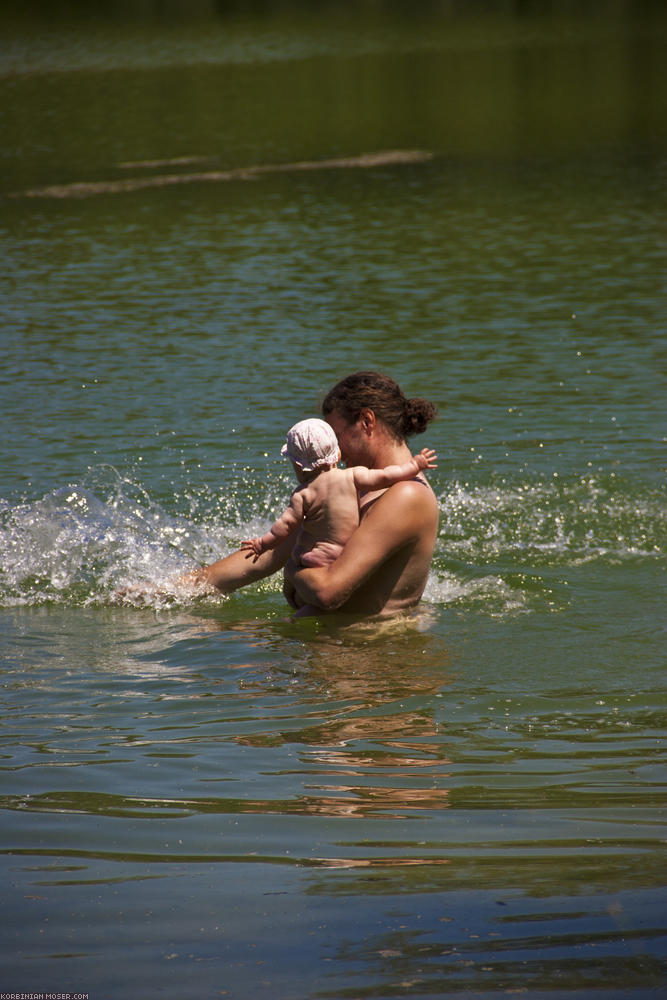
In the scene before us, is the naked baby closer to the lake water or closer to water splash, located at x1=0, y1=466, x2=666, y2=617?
the lake water

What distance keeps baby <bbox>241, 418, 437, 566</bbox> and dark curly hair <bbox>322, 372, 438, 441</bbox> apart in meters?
0.13

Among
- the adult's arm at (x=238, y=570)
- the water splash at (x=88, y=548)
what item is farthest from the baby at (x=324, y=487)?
the water splash at (x=88, y=548)

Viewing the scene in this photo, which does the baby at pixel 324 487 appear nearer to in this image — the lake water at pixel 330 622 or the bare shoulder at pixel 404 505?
the bare shoulder at pixel 404 505

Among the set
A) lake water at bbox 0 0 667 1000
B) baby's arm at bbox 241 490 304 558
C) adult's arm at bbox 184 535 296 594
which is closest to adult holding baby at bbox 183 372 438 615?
baby's arm at bbox 241 490 304 558

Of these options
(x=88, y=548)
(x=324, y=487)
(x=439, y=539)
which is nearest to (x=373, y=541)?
(x=324, y=487)

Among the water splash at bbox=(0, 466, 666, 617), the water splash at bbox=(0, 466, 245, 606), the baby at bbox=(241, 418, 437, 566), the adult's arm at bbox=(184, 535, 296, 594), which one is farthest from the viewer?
the water splash at bbox=(0, 466, 245, 606)

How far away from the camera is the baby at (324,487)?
6020mm

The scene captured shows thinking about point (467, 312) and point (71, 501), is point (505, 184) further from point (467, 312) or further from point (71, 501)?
point (71, 501)

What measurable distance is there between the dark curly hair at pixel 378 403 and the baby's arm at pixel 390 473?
133 mm

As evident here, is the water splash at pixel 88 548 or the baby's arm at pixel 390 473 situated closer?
the baby's arm at pixel 390 473

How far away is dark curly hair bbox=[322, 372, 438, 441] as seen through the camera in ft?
19.9

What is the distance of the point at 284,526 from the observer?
614cm

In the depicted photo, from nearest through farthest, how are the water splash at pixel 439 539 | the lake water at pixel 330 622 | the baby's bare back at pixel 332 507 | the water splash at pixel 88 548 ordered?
the lake water at pixel 330 622
the baby's bare back at pixel 332 507
the water splash at pixel 439 539
the water splash at pixel 88 548

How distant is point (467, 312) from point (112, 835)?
40.0ft
